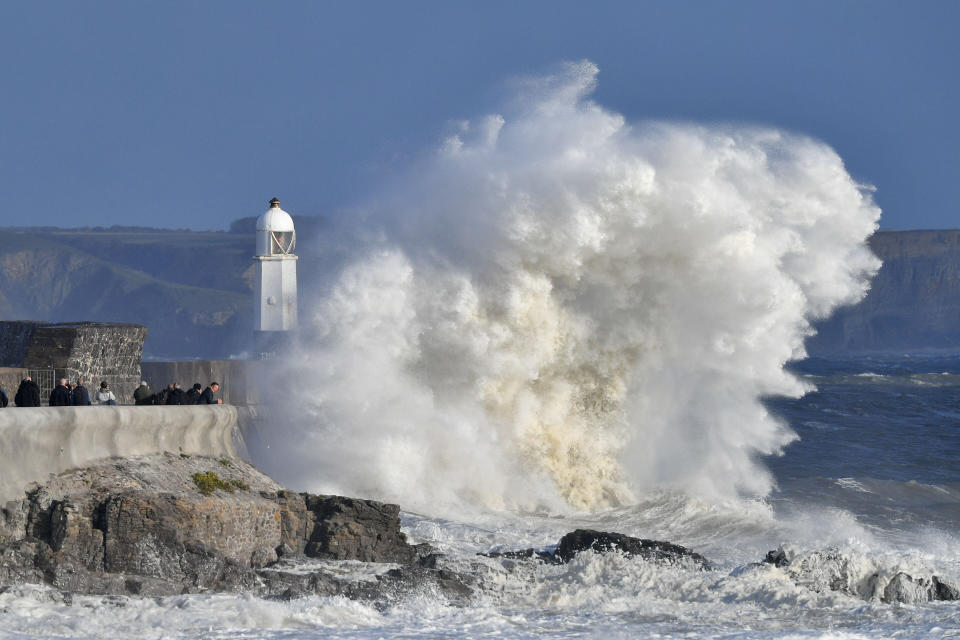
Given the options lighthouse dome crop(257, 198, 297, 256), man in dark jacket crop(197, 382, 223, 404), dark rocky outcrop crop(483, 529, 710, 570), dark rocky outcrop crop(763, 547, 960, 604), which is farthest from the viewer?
lighthouse dome crop(257, 198, 297, 256)

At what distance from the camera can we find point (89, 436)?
36.0ft

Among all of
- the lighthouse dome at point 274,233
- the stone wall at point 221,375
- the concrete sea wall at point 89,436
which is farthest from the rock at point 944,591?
the lighthouse dome at point 274,233

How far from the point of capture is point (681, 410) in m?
19.3

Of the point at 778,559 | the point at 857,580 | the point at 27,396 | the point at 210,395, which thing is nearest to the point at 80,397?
the point at 27,396

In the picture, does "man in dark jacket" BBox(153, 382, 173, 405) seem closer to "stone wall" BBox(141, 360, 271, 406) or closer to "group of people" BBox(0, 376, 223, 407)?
"group of people" BBox(0, 376, 223, 407)

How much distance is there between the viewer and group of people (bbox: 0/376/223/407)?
1259 cm

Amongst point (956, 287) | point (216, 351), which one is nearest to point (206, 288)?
point (216, 351)

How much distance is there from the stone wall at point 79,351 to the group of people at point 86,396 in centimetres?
22

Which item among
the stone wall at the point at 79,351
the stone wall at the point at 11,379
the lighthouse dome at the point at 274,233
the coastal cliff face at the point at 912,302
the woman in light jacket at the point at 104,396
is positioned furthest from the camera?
the coastal cliff face at the point at 912,302

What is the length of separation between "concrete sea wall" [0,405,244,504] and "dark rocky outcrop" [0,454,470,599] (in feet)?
0.45

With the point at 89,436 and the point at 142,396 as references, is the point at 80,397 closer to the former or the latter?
the point at 142,396

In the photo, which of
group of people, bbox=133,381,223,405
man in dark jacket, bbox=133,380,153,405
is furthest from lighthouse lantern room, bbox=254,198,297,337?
man in dark jacket, bbox=133,380,153,405

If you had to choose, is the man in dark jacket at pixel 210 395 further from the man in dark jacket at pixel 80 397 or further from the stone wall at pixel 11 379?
the stone wall at pixel 11 379

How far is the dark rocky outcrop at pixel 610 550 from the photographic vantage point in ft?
37.7
